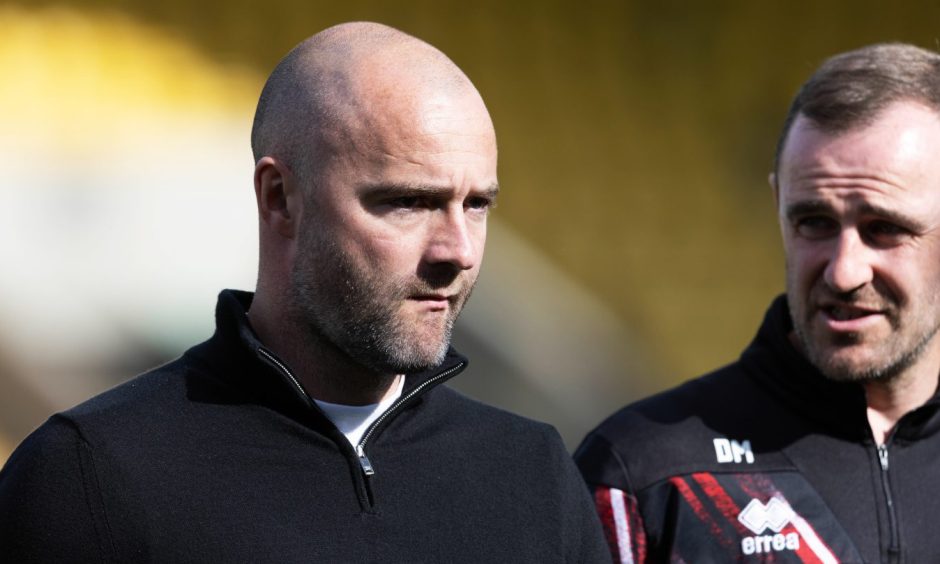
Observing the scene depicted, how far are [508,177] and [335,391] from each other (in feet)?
12.4

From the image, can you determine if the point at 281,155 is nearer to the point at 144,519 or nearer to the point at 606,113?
the point at 144,519

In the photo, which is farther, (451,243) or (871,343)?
(871,343)

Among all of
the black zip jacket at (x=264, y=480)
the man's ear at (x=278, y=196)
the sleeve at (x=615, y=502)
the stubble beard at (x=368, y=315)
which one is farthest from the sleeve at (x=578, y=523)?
the man's ear at (x=278, y=196)

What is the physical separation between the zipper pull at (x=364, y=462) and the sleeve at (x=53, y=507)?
0.36 m

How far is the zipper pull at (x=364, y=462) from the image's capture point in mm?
2002

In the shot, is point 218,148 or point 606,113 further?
point 606,113

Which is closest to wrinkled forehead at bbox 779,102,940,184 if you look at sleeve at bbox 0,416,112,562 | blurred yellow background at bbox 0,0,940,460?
sleeve at bbox 0,416,112,562

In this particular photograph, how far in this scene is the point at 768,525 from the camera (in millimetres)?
2506

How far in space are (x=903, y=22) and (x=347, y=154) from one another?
4943 millimetres

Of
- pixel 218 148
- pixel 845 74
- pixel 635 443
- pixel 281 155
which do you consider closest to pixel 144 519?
pixel 281 155

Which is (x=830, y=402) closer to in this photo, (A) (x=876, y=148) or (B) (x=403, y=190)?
(A) (x=876, y=148)

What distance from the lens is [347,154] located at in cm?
202

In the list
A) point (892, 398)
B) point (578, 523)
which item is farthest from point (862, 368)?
point (578, 523)

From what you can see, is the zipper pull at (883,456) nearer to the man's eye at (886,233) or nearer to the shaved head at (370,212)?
the man's eye at (886,233)
